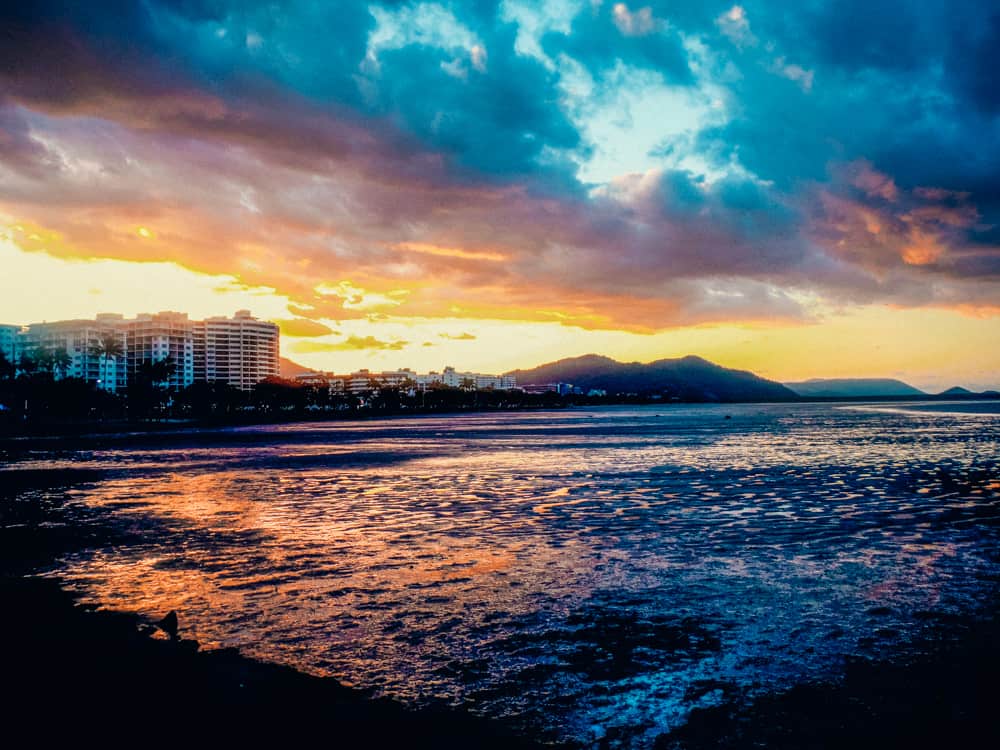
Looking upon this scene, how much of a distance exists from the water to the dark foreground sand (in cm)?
53

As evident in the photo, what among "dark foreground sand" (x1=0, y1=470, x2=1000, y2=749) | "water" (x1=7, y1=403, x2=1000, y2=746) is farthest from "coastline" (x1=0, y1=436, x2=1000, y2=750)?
"water" (x1=7, y1=403, x2=1000, y2=746)

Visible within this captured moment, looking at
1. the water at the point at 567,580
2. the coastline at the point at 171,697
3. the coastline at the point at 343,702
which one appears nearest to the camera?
the coastline at the point at 171,697

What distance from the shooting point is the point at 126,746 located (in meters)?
7.35

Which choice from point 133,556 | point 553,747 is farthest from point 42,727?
point 133,556

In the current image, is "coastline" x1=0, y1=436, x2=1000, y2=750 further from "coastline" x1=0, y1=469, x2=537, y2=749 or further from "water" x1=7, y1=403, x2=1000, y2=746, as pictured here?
"water" x1=7, y1=403, x2=1000, y2=746

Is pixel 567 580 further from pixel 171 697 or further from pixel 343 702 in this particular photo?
pixel 171 697

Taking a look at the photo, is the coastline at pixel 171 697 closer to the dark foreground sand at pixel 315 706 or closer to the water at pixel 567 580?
the dark foreground sand at pixel 315 706

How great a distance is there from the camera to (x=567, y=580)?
602 inches

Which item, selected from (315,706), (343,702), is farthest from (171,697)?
(343,702)

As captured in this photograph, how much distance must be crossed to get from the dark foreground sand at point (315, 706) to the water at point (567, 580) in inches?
20.9

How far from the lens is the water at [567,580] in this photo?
33.0 ft

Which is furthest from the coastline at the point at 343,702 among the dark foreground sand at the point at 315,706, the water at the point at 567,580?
the water at the point at 567,580

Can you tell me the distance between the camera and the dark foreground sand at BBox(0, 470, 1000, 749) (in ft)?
25.6

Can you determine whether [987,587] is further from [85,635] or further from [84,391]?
[84,391]
